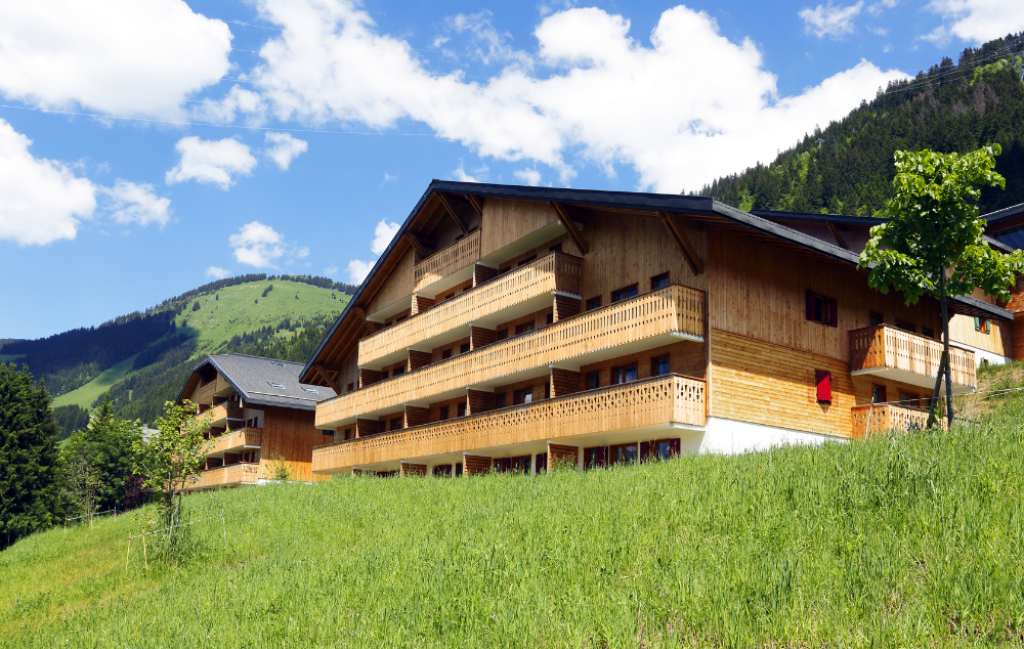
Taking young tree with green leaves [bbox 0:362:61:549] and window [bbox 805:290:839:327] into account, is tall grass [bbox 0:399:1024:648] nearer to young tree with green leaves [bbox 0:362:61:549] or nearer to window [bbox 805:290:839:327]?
window [bbox 805:290:839:327]

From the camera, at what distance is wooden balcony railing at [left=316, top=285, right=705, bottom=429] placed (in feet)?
78.1

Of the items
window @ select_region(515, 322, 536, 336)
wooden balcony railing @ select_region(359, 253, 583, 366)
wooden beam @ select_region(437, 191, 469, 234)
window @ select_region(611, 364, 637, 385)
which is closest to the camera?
window @ select_region(611, 364, 637, 385)

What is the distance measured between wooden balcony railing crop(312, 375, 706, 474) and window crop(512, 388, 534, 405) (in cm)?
198

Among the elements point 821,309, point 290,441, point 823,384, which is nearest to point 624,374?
point 823,384

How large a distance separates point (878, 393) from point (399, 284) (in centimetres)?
2322

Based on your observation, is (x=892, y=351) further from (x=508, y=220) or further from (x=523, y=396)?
(x=508, y=220)

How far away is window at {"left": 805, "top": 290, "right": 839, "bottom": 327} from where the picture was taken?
2703 centimetres

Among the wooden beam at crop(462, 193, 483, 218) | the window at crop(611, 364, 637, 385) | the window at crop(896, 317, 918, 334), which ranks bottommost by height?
the window at crop(611, 364, 637, 385)

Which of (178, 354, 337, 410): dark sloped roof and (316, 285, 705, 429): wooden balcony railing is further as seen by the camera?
(178, 354, 337, 410): dark sloped roof

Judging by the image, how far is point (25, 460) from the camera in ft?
178

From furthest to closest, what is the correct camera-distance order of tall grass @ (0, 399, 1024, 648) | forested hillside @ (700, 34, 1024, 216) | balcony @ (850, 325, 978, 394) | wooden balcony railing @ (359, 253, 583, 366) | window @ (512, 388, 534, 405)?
forested hillside @ (700, 34, 1024, 216) → window @ (512, 388, 534, 405) → wooden balcony railing @ (359, 253, 583, 366) → balcony @ (850, 325, 978, 394) → tall grass @ (0, 399, 1024, 648)

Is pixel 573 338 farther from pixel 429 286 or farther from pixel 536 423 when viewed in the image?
pixel 429 286

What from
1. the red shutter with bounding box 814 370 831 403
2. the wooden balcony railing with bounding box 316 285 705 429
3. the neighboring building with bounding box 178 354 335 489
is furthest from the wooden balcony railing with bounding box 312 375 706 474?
the neighboring building with bounding box 178 354 335 489

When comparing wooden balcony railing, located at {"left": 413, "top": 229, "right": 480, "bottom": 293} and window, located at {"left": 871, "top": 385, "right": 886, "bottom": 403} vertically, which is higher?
wooden balcony railing, located at {"left": 413, "top": 229, "right": 480, "bottom": 293}
